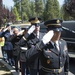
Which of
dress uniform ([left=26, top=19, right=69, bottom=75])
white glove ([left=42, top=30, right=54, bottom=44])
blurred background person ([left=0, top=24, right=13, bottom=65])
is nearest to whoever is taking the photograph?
white glove ([left=42, top=30, right=54, bottom=44])

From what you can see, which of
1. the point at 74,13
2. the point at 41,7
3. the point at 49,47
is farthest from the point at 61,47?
the point at 41,7

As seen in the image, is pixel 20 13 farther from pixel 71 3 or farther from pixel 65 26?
pixel 65 26

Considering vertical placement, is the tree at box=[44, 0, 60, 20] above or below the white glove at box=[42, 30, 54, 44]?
below

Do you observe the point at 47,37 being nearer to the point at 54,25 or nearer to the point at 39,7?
the point at 54,25

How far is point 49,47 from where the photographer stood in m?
3.85

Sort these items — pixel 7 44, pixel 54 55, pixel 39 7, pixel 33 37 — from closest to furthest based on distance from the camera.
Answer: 1. pixel 54 55
2. pixel 33 37
3. pixel 7 44
4. pixel 39 7

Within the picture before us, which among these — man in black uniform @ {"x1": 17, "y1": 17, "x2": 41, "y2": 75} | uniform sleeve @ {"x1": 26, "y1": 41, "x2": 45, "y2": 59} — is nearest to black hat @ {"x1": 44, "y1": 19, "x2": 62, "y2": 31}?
uniform sleeve @ {"x1": 26, "y1": 41, "x2": 45, "y2": 59}

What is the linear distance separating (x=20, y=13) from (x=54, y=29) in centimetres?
9305

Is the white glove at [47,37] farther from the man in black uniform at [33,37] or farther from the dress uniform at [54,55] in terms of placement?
the man in black uniform at [33,37]

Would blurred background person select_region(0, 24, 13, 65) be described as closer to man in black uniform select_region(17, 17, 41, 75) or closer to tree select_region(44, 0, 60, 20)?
man in black uniform select_region(17, 17, 41, 75)

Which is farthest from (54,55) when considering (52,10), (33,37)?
(52,10)

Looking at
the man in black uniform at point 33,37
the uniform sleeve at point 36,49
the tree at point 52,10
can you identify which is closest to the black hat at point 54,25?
the uniform sleeve at point 36,49

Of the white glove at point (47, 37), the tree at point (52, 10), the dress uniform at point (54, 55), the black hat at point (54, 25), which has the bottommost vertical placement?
the tree at point (52, 10)

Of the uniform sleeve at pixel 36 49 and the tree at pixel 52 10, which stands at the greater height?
the uniform sleeve at pixel 36 49
